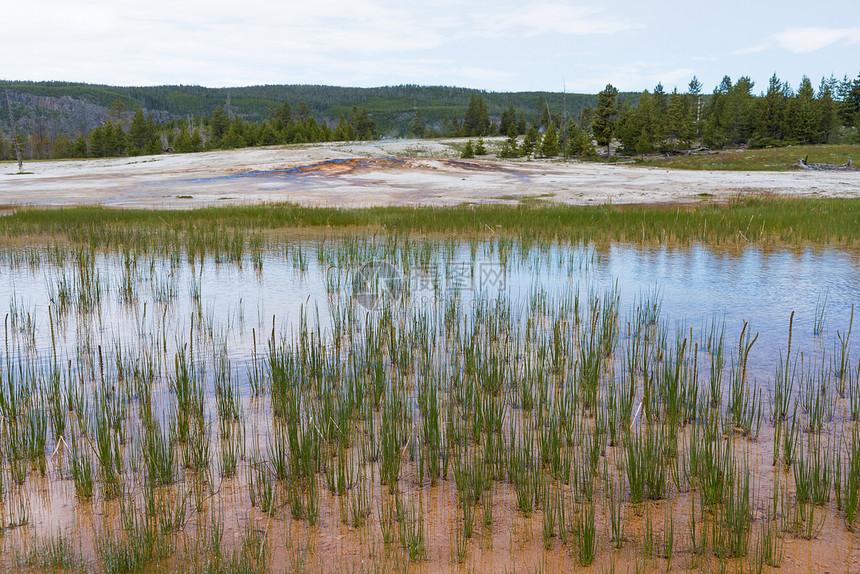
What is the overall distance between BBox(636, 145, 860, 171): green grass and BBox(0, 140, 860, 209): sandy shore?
Answer: 12.0 m

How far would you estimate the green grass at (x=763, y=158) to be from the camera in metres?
44.8

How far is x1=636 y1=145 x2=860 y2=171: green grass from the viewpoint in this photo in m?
44.8

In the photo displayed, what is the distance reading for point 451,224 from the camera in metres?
15.1

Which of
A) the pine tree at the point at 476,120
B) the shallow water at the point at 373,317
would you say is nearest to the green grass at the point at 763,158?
the pine tree at the point at 476,120

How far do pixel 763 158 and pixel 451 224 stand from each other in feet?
136

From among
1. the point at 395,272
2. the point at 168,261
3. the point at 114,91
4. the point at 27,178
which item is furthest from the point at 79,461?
the point at 114,91

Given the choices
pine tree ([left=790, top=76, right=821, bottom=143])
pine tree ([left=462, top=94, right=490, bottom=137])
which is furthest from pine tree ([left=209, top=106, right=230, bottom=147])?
pine tree ([left=790, top=76, right=821, bottom=143])

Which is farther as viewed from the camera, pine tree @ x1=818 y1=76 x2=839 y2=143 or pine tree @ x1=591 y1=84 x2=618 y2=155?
pine tree @ x1=818 y1=76 x2=839 y2=143

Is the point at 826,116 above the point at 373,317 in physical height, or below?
above

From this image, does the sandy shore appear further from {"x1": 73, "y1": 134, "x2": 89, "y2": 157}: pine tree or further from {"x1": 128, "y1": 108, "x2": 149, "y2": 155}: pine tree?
{"x1": 73, "y1": 134, "x2": 89, "y2": 157}: pine tree

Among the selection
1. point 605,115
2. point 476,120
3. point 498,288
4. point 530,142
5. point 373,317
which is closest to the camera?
point 373,317

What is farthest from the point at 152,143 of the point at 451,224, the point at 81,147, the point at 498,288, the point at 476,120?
the point at 498,288

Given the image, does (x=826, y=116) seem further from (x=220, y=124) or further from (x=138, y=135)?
(x=138, y=135)

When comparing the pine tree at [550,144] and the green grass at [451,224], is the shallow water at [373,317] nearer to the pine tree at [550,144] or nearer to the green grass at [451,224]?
the green grass at [451,224]
